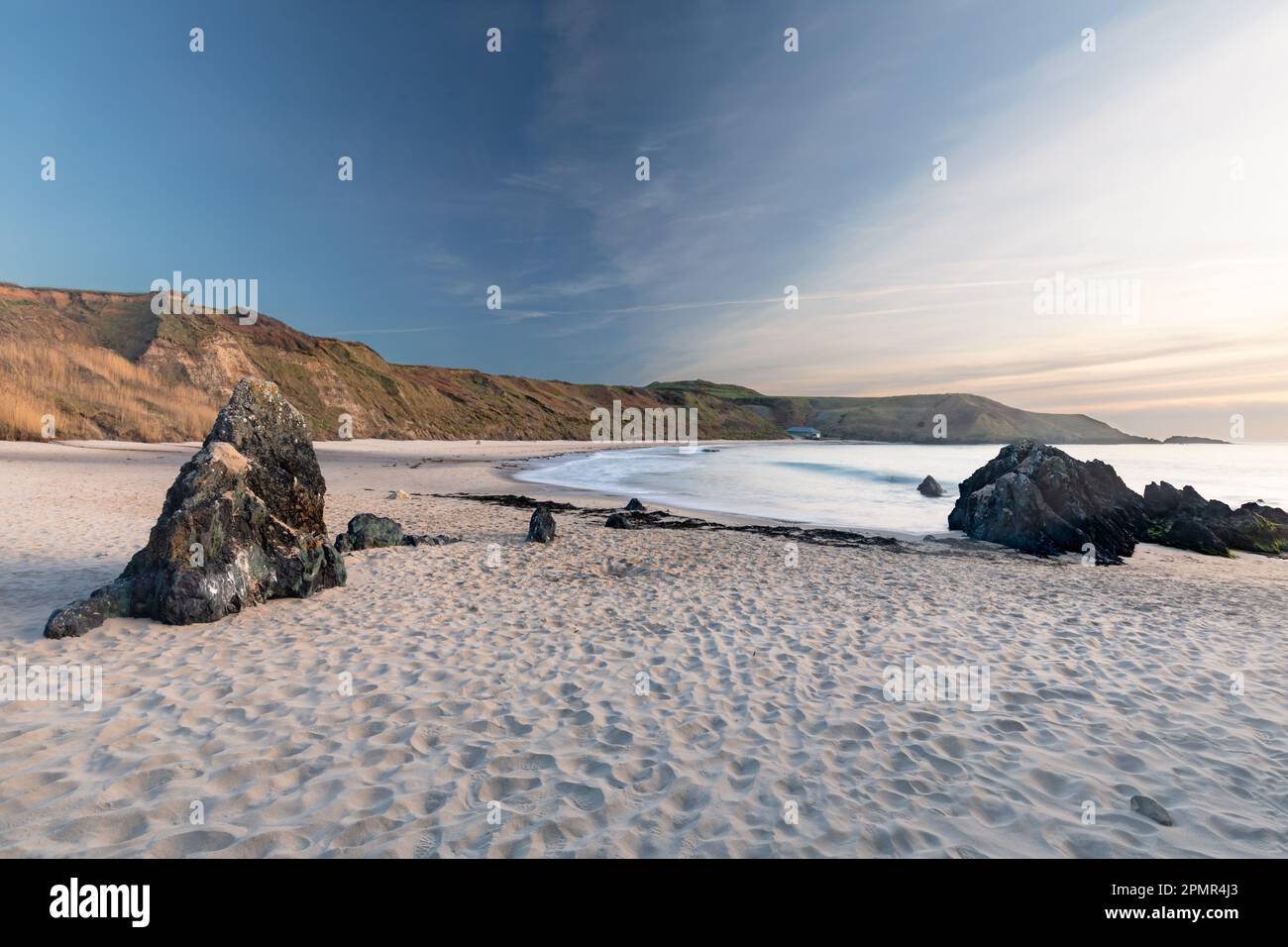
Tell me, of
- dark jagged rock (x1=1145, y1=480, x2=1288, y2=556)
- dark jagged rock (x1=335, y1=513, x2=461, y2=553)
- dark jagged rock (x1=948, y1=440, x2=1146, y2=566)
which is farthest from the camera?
dark jagged rock (x1=1145, y1=480, x2=1288, y2=556)

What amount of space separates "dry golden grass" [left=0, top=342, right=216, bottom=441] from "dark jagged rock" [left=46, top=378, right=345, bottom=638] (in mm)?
34034

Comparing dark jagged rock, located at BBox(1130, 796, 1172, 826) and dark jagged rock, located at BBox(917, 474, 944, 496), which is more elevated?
dark jagged rock, located at BBox(917, 474, 944, 496)

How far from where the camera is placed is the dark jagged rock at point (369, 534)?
39.4 ft

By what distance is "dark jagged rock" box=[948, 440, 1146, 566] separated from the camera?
15.4m

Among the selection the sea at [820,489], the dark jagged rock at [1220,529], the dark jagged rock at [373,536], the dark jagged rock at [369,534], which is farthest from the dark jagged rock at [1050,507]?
the dark jagged rock at [369,534]

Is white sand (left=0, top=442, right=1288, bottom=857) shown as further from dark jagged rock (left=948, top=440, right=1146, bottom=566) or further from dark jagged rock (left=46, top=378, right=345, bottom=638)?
dark jagged rock (left=948, top=440, right=1146, bottom=566)

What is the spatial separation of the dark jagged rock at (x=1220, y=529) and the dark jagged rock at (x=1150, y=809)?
1749 cm

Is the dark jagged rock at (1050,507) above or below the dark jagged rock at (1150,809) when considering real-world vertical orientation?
above

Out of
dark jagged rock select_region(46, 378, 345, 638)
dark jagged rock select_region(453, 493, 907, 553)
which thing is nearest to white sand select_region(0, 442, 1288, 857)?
dark jagged rock select_region(46, 378, 345, 638)

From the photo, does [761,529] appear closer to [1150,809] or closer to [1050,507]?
[1050,507]

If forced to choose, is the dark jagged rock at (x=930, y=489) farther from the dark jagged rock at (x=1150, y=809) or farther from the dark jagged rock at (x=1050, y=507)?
the dark jagged rock at (x=1150, y=809)

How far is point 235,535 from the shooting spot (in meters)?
8.13

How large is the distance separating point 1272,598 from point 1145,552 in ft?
19.5
